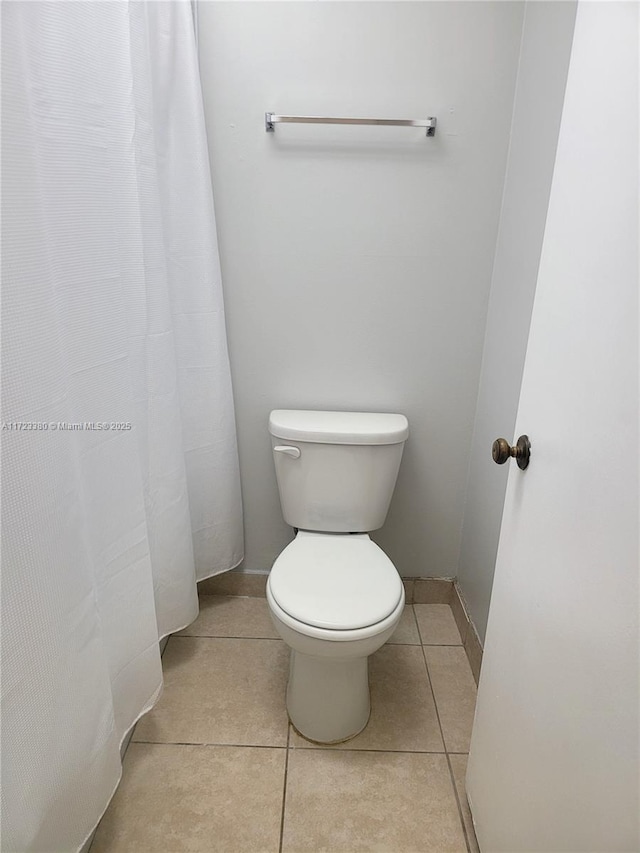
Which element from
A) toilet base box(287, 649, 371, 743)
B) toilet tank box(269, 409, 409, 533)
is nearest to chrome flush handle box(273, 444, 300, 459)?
toilet tank box(269, 409, 409, 533)

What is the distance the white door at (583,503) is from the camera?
0.60 m

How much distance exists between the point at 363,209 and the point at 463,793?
5.03 feet

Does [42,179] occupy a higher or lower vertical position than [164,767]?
higher

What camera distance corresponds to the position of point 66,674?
2.92 ft

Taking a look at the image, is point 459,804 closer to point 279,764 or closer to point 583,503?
point 279,764

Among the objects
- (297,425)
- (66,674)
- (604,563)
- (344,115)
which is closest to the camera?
(604,563)

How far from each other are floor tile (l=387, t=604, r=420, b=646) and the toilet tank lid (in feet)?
2.20

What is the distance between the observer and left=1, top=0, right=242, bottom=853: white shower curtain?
759 mm

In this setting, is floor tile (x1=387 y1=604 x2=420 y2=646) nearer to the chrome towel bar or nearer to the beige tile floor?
the beige tile floor

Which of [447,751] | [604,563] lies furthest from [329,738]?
[604,563]

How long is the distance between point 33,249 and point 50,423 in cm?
25

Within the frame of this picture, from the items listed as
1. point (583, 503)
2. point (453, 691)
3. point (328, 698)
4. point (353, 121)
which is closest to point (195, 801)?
point (328, 698)

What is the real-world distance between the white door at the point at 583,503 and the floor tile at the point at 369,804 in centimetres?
29

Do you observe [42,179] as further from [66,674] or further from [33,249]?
[66,674]
